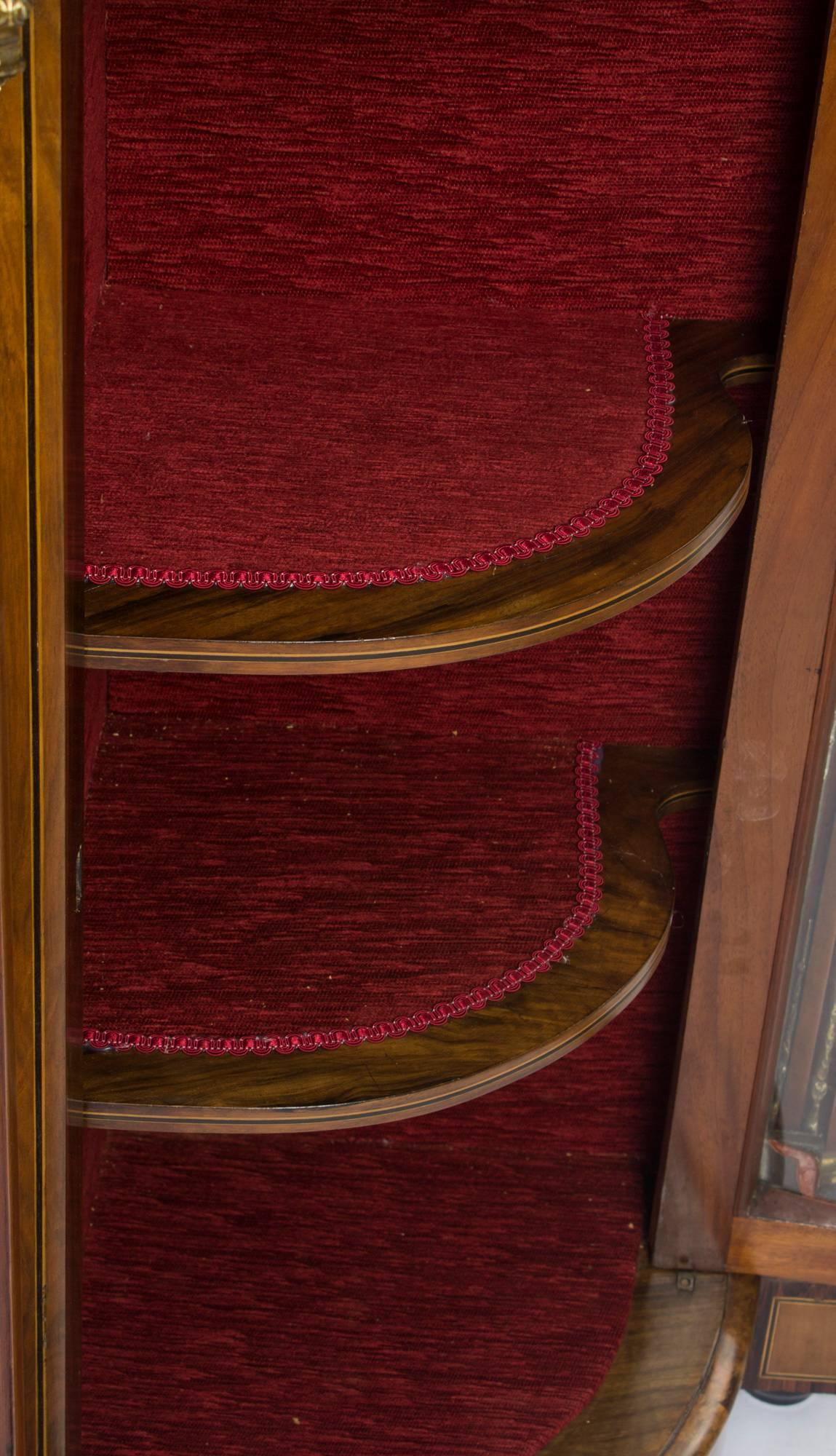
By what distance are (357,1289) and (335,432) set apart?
736 millimetres

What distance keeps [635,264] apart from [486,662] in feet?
1.12

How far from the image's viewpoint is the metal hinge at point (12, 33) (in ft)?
2.05

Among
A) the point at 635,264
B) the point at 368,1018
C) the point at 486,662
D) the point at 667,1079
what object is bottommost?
the point at 667,1079

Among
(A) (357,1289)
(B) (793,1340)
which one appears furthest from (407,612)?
(B) (793,1340)

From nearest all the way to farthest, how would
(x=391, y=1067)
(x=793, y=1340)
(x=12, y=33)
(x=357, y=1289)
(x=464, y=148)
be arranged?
(x=12, y=33) < (x=391, y=1067) < (x=464, y=148) < (x=357, y=1289) < (x=793, y=1340)

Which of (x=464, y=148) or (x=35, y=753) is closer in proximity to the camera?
(x=35, y=753)

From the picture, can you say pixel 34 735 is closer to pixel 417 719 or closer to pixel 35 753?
pixel 35 753

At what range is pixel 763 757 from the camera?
3.96 feet

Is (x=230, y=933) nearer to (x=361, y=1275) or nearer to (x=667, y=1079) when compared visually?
(x=361, y=1275)

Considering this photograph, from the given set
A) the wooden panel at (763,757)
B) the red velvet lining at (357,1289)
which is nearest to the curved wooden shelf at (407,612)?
the wooden panel at (763,757)

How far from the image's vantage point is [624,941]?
1154mm

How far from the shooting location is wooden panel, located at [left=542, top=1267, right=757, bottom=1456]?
1260 mm

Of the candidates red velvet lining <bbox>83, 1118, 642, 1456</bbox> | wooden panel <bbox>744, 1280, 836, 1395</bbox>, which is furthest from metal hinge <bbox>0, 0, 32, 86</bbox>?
wooden panel <bbox>744, 1280, 836, 1395</bbox>

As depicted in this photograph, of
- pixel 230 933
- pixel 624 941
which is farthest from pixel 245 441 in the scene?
pixel 624 941
